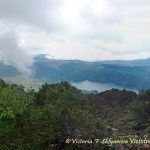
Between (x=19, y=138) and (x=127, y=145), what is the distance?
18.0 metres

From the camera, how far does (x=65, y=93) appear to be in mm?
69438

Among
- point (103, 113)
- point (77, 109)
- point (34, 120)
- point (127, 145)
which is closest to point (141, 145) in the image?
point (127, 145)

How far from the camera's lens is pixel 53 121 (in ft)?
189

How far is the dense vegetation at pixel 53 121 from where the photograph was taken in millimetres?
42906

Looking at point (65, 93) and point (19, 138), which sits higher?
point (65, 93)

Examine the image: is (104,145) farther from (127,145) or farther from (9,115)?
(9,115)

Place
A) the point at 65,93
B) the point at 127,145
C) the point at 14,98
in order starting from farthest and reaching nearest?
the point at 65,93, the point at 127,145, the point at 14,98

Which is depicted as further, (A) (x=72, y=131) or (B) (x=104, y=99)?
(B) (x=104, y=99)

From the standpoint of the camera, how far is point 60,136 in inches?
2347

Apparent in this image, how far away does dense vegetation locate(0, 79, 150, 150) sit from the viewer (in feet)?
141

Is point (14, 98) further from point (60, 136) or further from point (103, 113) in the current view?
point (103, 113)

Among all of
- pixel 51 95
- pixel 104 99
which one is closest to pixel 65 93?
pixel 51 95

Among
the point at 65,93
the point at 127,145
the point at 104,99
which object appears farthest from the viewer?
the point at 104,99

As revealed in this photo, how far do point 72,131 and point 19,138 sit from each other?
1688 centimetres
